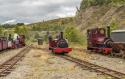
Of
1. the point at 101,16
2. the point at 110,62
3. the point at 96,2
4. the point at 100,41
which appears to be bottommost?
the point at 110,62

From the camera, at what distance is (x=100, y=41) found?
122ft

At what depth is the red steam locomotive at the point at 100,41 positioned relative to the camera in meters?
35.3

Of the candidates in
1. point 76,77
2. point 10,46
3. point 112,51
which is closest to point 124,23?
point 10,46

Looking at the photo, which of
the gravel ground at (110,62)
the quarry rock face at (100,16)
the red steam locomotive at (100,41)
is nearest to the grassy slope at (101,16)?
the quarry rock face at (100,16)

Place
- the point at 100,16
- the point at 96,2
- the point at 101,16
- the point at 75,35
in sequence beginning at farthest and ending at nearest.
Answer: the point at 96,2, the point at 100,16, the point at 101,16, the point at 75,35

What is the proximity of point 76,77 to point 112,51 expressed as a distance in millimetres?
16872

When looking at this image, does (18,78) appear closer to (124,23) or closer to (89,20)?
(124,23)

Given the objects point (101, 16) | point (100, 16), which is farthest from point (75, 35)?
point (100, 16)

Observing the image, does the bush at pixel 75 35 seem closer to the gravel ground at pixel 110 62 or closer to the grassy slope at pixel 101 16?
the grassy slope at pixel 101 16

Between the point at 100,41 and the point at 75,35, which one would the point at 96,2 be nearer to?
the point at 75,35

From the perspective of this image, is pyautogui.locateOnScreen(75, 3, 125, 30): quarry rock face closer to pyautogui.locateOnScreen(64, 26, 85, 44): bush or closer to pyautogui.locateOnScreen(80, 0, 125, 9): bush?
pyautogui.locateOnScreen(80, 0, 125, 9): bush

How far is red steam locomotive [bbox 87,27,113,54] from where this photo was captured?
3534 cm

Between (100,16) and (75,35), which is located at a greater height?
(100,16)

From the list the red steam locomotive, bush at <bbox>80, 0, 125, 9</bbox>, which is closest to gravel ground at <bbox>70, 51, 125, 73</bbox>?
the red steam locomotive
